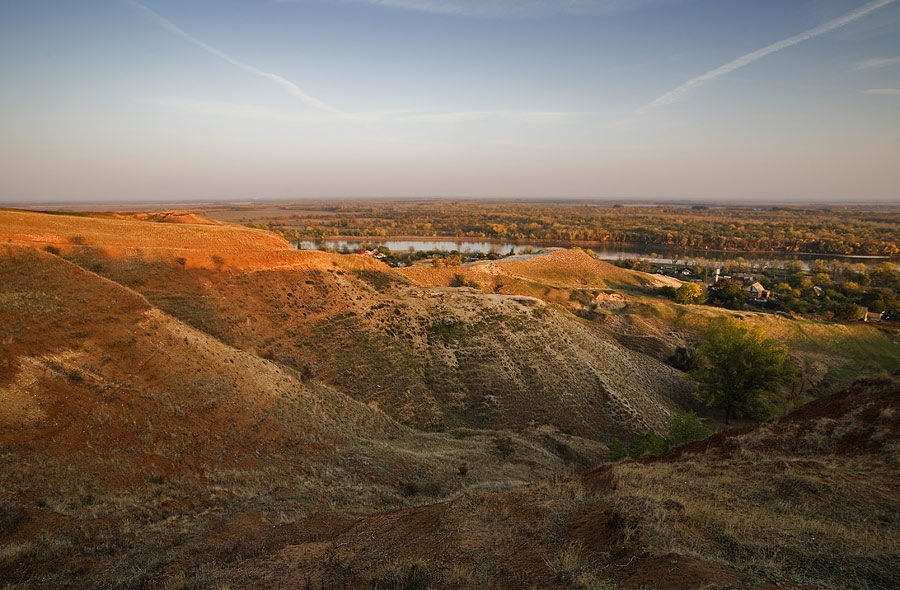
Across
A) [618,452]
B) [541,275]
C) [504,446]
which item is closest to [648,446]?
[618,452]

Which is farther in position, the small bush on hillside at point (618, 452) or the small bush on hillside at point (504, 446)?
the small bush on hillside at point (504, 446)

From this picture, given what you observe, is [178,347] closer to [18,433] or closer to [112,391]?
[112,391]

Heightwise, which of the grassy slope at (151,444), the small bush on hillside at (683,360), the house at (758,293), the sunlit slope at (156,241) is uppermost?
the sunlit slope at (156,241)

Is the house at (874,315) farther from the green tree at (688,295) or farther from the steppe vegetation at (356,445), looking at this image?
the steppe vegetation at (356,445)

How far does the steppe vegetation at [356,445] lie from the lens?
695cm

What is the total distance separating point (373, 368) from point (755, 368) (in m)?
25.7

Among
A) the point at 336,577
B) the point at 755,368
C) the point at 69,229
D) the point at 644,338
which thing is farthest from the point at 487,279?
the point at 336,577

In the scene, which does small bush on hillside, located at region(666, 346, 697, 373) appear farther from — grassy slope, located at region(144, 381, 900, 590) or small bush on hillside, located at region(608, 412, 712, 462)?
grassy slope, located at region(144, 381, 900, 590)

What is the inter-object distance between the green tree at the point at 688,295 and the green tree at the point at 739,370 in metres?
32.2

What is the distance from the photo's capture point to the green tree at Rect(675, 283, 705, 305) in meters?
61.4

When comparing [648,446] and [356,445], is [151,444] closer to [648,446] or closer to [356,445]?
[356,445]

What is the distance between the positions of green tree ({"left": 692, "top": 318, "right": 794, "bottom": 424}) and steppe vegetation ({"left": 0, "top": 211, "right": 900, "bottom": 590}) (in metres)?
1.50

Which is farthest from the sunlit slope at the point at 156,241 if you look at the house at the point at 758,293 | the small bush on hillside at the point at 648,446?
the house at the point at 758,293

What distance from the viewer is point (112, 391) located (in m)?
13.6
